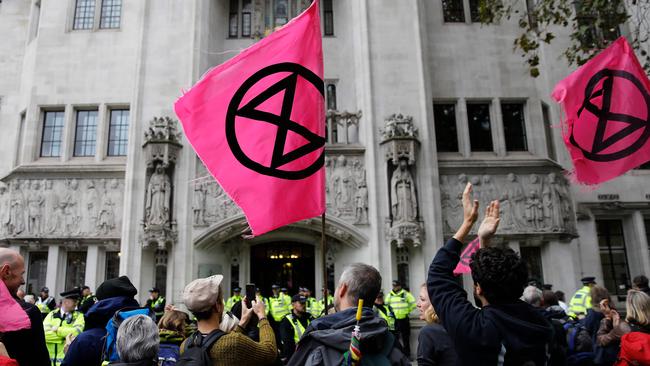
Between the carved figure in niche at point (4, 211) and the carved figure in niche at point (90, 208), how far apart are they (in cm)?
263

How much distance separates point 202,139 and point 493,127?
1506 cm

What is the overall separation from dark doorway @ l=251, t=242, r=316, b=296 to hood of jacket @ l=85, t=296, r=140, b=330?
44.6 feet

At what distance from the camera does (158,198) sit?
1511 centimetres

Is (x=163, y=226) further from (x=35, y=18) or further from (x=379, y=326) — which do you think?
(x=379, y=326)

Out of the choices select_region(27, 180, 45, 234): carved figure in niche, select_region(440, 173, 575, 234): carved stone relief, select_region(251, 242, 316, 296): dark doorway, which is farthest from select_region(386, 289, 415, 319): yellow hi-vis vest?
select_region(27, 180, 45, 234): carved figure in niche

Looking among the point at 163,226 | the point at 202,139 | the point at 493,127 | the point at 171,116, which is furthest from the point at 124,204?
the point at 493,127

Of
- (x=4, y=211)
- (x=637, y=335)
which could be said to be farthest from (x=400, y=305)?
(x=4, y=211)

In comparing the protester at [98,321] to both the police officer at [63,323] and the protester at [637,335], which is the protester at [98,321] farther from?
the police officer at [63,323]

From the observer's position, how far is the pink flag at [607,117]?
21.6ft

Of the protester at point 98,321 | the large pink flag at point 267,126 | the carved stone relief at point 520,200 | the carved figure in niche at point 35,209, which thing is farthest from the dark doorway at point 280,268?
the protester at point 98,321

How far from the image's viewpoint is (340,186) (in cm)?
1579

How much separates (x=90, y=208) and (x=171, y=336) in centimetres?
1415

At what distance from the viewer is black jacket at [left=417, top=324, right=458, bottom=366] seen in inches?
127

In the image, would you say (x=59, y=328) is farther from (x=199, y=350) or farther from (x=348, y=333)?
(x=348, y=333)
